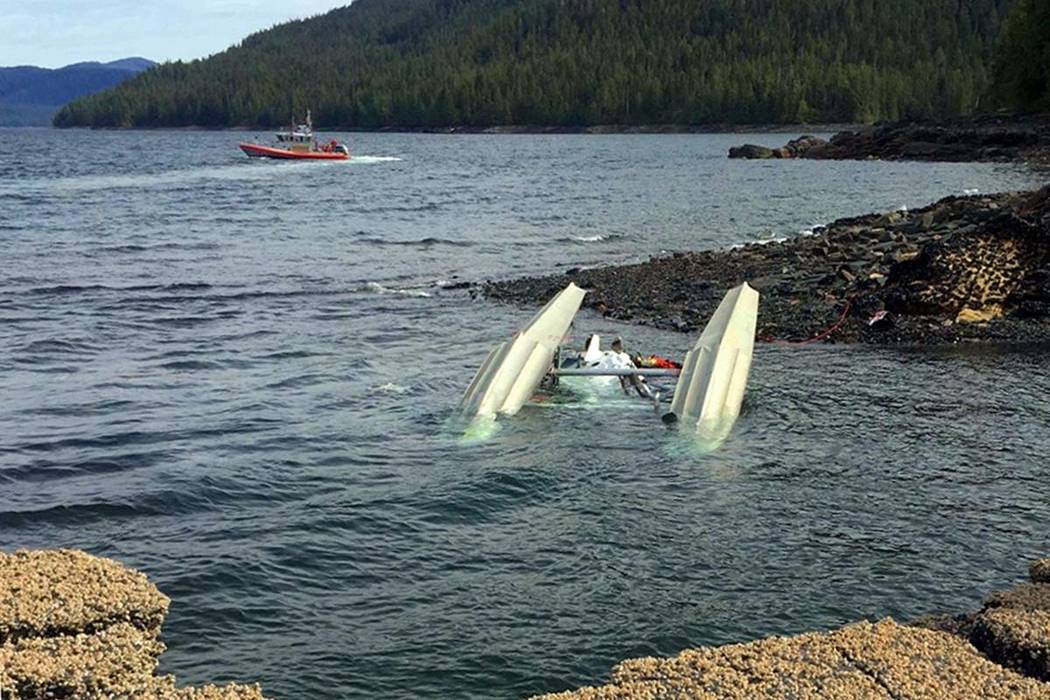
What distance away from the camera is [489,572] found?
10531 millimetres

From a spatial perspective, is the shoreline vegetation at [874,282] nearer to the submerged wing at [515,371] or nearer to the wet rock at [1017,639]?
the submerged wing at [515,371]

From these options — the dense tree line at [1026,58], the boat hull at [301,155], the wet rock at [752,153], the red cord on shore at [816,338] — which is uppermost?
the dense tree line at [1026,58]

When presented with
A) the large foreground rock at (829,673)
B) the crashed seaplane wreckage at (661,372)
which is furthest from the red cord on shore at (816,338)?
the large foreground rock at (829,673)

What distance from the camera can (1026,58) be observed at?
99.6 m

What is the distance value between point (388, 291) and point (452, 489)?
18.0 meters

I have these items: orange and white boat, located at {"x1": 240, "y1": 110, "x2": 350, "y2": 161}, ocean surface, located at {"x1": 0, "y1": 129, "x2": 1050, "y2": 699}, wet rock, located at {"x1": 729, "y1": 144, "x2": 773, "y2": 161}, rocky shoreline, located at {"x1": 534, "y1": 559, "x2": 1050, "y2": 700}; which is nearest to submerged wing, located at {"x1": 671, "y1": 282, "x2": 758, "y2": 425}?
ocean surface, located at {"x1": 0, "y1": 129, "x2": 1050, "y2": 699}

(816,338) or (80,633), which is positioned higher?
(80,633)

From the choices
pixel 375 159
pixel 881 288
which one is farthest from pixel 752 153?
pixel 881 288

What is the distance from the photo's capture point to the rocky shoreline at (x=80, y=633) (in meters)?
6.29

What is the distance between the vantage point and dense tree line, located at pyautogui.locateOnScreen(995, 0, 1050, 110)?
95938 millimetres

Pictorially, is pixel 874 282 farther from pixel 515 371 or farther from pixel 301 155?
pixel 301 155

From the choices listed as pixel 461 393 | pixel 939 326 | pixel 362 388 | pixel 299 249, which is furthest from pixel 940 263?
pixel 299 249

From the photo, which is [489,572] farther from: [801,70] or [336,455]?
[801,70]

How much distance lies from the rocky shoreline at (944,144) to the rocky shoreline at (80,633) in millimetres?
74504
